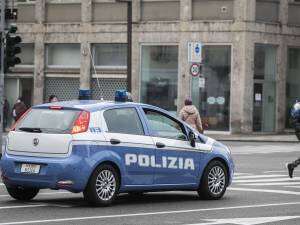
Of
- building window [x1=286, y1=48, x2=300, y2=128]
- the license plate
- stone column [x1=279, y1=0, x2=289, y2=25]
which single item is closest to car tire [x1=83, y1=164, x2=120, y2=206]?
the license plate

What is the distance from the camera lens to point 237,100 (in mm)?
41594

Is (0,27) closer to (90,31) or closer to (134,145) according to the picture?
(134,145)

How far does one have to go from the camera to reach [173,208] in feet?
44.9

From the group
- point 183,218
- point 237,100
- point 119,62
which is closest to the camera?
point 183,218

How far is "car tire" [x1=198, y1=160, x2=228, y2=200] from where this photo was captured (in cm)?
1509

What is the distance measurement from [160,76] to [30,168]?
30211 mm

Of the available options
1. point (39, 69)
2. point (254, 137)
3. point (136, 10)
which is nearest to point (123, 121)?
point (254, 137)

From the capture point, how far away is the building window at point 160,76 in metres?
43.1

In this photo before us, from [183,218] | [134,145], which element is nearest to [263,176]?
[134,145]

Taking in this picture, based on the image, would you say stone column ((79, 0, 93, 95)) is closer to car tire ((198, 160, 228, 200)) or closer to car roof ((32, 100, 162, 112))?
car tire ((198, 160, 228, 200))

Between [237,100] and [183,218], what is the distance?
2951cm

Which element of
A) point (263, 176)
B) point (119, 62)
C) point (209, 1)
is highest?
point (209, 1)

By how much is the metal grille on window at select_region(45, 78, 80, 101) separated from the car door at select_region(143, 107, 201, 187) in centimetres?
3064

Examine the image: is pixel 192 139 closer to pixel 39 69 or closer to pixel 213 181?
pixel 213 181
